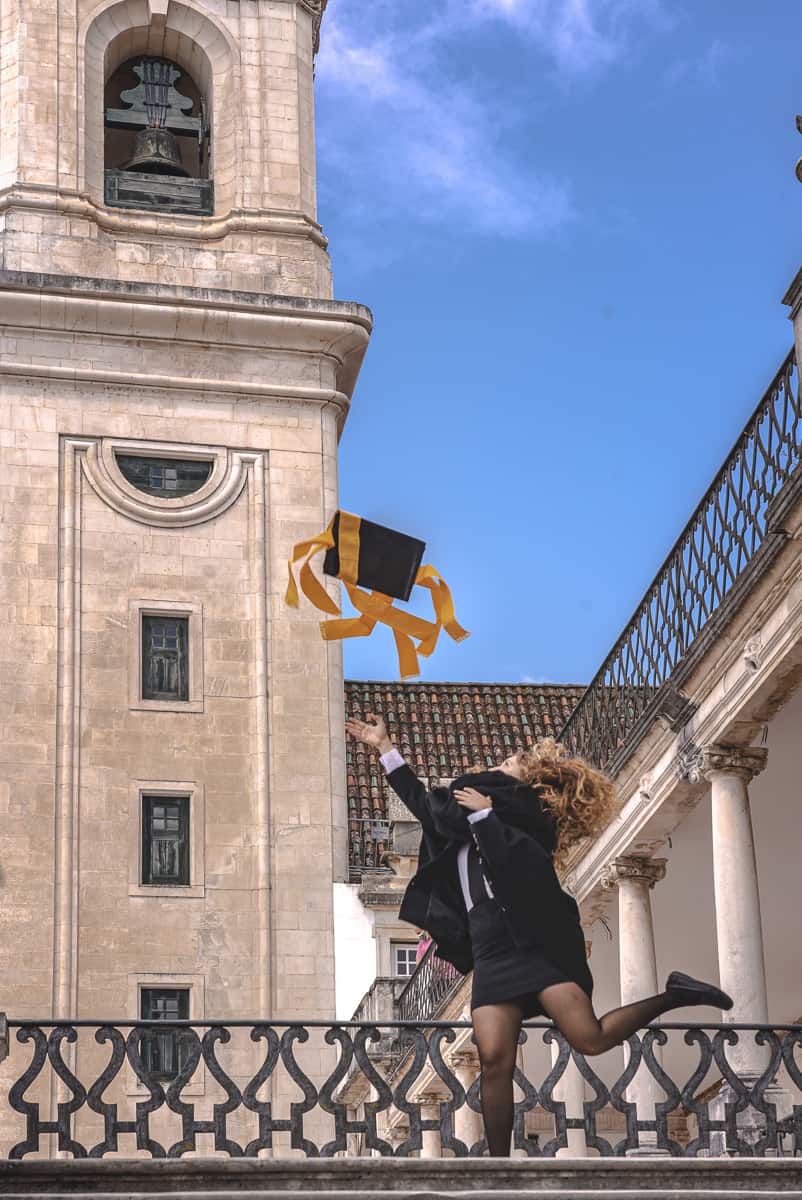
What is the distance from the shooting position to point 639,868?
19.3m

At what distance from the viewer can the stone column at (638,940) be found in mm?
18781

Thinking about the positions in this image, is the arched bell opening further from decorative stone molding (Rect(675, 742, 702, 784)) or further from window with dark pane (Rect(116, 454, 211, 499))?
decorative stone molding (Rect(675, 742, 702, 784))

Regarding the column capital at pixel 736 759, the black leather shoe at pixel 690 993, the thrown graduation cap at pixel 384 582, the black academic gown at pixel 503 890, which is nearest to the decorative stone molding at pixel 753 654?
the column capital at pixel 736 759

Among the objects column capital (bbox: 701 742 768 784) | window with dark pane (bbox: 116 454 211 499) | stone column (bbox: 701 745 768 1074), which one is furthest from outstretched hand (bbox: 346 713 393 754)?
window with dark pane (bbox: 116 454 211 499)

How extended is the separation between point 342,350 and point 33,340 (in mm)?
4099

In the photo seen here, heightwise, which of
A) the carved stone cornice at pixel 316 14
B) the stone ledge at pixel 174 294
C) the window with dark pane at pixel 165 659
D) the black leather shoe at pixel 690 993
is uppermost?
the carved stone cornice at pixel 316 14

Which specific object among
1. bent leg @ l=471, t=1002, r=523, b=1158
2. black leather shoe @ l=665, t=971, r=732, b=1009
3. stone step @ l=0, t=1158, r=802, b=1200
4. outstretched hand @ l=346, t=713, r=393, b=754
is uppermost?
outstretched hand @ l=346, t=713, r=393, b=754

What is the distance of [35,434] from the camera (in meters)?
29.1

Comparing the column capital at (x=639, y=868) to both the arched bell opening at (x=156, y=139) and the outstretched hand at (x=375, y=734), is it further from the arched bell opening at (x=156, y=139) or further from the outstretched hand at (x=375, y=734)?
the arched bell opening at (x=156, y=139)

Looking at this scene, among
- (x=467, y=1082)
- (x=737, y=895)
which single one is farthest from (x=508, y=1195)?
(x=467, y=1082)

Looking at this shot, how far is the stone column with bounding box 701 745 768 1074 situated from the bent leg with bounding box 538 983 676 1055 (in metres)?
5.72

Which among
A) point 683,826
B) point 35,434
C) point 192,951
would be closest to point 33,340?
point 35,434

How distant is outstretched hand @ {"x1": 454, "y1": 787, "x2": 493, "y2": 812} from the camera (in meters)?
10.1

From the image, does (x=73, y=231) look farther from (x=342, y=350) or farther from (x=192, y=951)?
(x=192, y=951)
